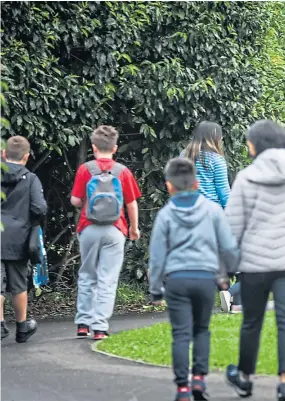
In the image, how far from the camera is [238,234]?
6.62m

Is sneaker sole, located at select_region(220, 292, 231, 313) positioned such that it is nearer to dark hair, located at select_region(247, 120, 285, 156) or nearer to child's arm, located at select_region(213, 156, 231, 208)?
child's arm, located at select_region(213, 156, 231, 208)

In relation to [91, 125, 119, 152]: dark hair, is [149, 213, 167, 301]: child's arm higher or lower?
lower

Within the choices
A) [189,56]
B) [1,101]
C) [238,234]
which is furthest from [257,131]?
[189,56]

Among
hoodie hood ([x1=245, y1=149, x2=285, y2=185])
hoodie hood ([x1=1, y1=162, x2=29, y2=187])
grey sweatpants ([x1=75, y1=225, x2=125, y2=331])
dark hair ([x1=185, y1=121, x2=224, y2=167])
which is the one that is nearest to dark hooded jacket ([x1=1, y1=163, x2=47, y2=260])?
hoodie hood ([x1=1, y1=162, x2=29, y2=187])

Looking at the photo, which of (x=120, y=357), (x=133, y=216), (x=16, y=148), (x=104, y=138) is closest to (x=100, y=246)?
(x=133, y=216)

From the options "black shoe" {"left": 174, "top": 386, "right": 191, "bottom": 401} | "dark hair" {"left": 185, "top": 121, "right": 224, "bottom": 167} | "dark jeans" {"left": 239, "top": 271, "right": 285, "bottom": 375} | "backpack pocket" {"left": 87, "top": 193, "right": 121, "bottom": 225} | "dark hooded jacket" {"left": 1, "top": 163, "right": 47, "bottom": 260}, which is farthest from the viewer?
"dark hair" {"left": 185, "top": 121, "right": 224, "bottom": 167}

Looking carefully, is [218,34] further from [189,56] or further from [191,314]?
[191,314]

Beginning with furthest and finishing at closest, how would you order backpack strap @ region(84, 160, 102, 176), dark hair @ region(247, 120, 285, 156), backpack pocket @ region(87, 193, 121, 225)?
backpack strap @ region(84, 160, 102, 176) < backpack pocket @ region(87, 193, 121, 225) < dark hair @ region(247, 120, 285, 156)

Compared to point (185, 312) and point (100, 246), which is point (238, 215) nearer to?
point (185, 312)

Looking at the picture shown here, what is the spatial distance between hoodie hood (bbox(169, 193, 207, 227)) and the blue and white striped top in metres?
3.32

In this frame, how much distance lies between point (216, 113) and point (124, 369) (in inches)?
220

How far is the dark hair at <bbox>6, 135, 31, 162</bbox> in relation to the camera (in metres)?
9.09

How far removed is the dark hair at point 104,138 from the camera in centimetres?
898

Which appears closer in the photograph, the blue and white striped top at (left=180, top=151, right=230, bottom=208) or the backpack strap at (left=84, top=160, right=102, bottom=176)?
the backpack strap at (left=84, top=160, right=102, bottom=176)
